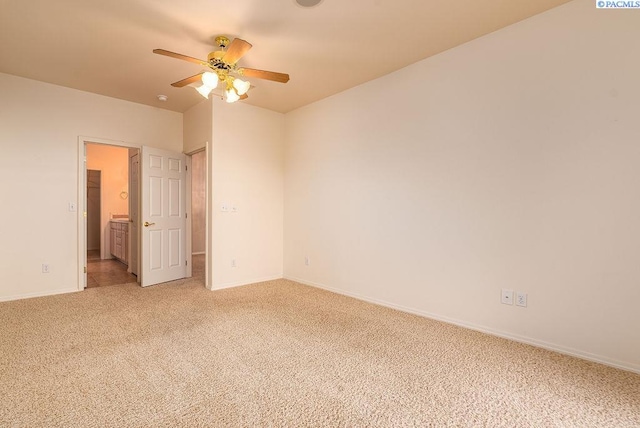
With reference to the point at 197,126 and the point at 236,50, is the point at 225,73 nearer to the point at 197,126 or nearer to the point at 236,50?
the point at 236,50

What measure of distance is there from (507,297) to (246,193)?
11.8ft

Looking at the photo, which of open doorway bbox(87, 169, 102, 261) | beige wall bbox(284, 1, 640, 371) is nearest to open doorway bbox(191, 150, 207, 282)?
open doorway bbox(87, 169, 102, 261)

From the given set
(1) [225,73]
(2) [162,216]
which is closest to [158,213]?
(2) [162,216]

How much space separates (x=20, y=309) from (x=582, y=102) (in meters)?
5.83

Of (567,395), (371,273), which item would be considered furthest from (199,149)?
(567,395)

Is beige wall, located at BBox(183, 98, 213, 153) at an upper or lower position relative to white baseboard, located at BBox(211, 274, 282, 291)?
upper

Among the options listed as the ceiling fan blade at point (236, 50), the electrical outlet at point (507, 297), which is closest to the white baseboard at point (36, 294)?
the ceiling fan blade at point (236, 50)

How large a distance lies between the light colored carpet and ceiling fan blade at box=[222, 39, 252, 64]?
8.02 feet

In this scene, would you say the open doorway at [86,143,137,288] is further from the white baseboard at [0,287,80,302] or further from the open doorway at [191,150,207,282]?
the white baseboard at [0,287,80,302]

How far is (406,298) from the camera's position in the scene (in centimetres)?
341

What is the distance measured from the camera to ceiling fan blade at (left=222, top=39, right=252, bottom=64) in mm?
2375

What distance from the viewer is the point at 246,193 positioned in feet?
15.2

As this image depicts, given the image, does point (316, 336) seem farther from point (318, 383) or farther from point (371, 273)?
point (371, 273)

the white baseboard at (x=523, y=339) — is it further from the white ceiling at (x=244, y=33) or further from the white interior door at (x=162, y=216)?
the white interior door at (x=162, y=216)
